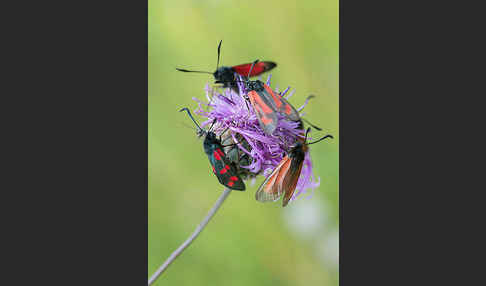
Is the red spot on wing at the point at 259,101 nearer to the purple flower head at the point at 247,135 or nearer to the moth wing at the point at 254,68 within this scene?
the purple flower head at the point at 247,135

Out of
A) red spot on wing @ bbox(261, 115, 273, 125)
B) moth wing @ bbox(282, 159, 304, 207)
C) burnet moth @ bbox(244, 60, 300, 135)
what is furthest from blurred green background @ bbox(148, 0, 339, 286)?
red spot on wing @ bbox(261, 115, 273, 125)

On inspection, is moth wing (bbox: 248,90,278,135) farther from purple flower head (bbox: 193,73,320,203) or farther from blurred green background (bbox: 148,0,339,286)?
blurred green background (bbox: 148,0,339,286)

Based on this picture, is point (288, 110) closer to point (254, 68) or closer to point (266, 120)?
point (266, 120)

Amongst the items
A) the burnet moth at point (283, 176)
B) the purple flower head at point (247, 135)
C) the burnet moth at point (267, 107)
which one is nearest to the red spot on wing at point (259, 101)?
the burnet moth at point (267, 107)

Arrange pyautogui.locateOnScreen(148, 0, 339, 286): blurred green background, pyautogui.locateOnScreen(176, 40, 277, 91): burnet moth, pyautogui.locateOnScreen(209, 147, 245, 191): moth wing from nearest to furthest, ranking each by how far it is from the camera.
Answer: pyautogui.locateOnScreen(209, 147, 245, 191): moth wing → pyautogui.locateOnScreen(176, 40, 277, 91): burnet moth → pyautogui.locateOnScreen(148, 0, 339, 286): blurred green background

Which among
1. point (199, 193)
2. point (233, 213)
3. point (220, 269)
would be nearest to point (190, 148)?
point (199, 193)

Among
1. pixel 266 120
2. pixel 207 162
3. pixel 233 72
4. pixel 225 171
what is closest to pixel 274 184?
→ pixel 225 171

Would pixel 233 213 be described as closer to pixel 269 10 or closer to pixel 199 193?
pixel 199 193
